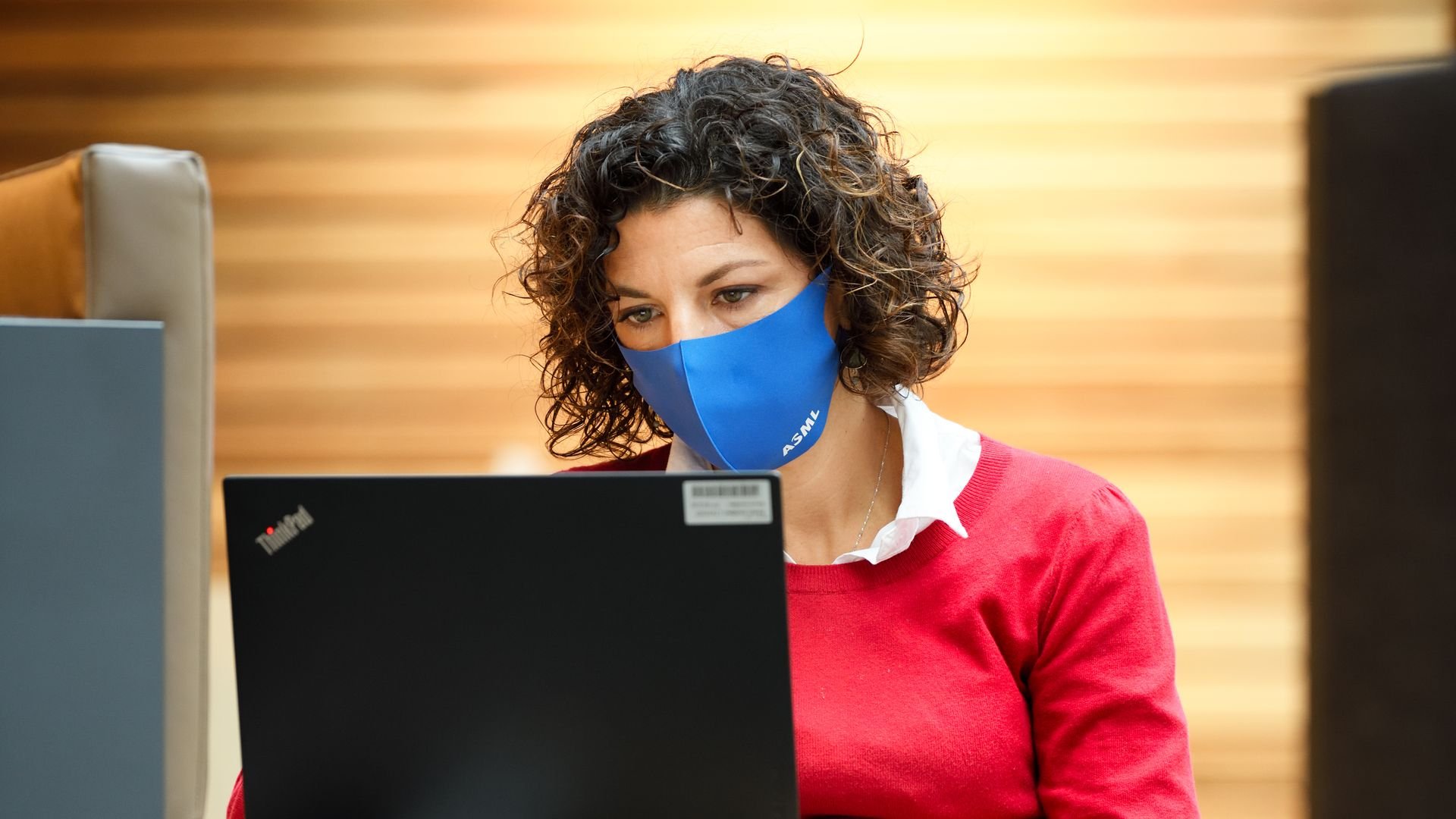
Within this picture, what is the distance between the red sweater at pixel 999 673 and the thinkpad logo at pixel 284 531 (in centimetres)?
45

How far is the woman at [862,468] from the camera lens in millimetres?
1269

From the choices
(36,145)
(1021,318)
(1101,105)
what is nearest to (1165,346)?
(1021,318)

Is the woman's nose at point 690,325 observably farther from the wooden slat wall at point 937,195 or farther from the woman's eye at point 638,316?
the wooden slat wall at point 937,195

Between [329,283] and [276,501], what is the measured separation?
2.01 meters

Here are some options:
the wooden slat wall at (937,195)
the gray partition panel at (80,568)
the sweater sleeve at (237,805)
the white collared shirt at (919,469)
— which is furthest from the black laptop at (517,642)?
the wooden slat wall at (937,195)

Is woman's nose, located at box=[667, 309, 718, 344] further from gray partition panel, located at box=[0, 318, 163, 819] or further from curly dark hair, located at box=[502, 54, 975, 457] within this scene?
gray partition panel, located at box=[0, 318, 163, 819]

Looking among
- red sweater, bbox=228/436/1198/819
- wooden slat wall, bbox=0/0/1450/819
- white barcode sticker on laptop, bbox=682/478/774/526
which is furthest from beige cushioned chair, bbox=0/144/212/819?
wooden slat wall, bbox=0/0/1450/819

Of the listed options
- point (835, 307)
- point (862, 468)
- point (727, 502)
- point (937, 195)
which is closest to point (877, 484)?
point (862, 468)

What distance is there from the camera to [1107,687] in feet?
4.11

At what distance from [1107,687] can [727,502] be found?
25.1 inches

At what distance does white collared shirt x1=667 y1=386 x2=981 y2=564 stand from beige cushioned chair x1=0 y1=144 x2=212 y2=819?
1.55 ft

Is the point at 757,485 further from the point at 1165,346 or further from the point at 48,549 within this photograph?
the point at 1165,346

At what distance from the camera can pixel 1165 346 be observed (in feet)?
8.95

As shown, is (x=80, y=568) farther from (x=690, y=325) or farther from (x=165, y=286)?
(x=690, y=325)
